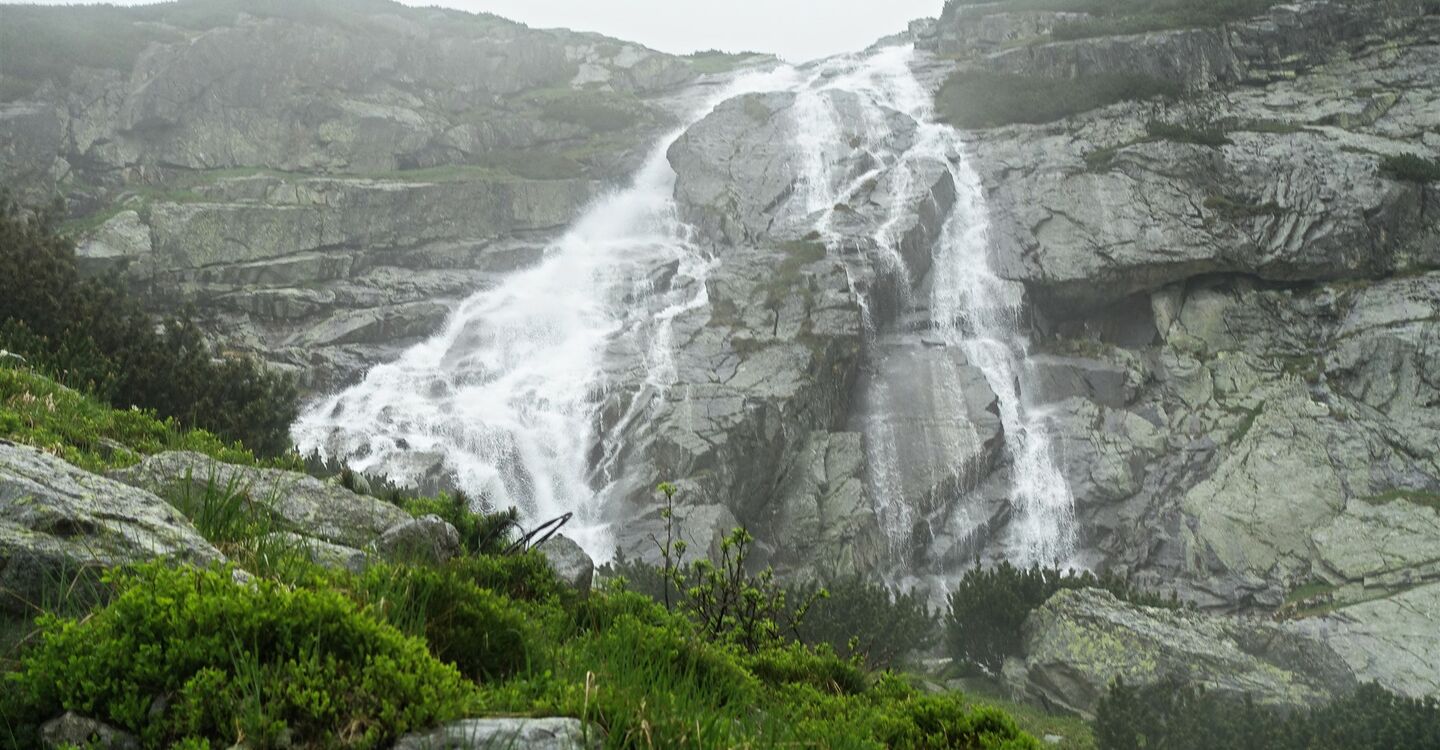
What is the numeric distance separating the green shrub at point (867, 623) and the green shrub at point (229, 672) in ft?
28.9

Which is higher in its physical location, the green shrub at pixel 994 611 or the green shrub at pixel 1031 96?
the green shrub at pixel 1031 96

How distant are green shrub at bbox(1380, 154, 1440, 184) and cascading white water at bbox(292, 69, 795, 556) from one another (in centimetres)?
1917

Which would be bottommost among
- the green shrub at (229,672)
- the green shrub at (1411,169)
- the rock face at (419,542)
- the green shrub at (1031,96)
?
the rock face at (419,542)

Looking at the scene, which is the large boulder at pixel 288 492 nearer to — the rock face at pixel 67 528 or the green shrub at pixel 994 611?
the rock face at pixel 67 528

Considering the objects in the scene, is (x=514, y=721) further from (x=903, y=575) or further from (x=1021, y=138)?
(x=1021, y=138)

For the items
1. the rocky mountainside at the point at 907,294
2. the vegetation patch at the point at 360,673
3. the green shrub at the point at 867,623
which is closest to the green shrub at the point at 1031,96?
the rocky mountainside at the point at 907,294

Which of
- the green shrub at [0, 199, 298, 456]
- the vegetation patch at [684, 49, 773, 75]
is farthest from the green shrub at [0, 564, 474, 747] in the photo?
the vegetation patch at [684, 49, 773, 75]

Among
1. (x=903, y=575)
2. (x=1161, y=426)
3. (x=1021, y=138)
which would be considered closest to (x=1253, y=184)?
(x=1021, y=138)

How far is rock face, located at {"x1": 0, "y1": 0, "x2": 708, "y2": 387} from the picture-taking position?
24328mm

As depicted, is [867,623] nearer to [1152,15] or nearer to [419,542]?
[419,542]

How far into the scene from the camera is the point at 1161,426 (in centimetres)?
2120

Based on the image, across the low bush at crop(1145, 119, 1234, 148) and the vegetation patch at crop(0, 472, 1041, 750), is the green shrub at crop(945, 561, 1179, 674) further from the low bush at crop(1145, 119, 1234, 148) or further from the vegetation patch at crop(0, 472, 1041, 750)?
the low bush at crop(1145, 119, 1234, 148)

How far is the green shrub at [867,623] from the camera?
11367 millimetres

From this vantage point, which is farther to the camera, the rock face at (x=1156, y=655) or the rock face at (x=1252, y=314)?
the rock face at (x=1252, y=314)
